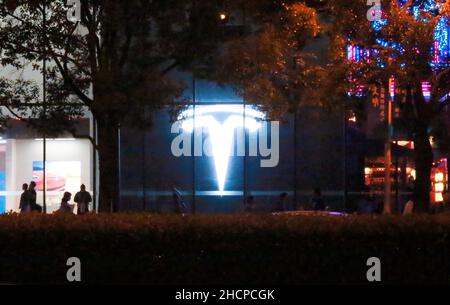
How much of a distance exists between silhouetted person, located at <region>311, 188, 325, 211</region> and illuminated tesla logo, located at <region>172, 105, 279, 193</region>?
180 cm

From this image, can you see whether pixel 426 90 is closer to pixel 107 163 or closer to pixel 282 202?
pixel 107 163

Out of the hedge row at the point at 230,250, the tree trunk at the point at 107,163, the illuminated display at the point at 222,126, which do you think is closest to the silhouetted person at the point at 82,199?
the illuminated display at the point at 222,126

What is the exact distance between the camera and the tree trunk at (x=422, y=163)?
12383 mm

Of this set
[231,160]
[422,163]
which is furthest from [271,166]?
[422,163]

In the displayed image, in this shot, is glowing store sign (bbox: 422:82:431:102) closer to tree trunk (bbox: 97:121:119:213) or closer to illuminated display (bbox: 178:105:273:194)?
tree trunk (bbox: 97:121:119:213)

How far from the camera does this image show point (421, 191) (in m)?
12.5

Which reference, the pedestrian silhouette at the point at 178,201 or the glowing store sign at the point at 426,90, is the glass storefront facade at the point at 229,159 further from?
the glowing store sign at the point at 426,90

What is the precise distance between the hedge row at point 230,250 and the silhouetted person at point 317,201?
32.1ft

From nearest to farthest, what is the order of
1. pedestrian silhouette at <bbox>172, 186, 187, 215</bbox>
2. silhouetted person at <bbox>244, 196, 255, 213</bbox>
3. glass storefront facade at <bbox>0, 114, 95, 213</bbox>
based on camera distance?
silhouetted person at <bbox>244, 196, 255, 213</bbox>
pedestrian silhouette at <bbox>172, 186, 187, 215</bbox>
glass storefront facade at <bbox>0, 114, 95, 213</bbox>

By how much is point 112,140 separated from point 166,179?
27.8 feet

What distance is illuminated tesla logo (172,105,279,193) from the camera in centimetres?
2148

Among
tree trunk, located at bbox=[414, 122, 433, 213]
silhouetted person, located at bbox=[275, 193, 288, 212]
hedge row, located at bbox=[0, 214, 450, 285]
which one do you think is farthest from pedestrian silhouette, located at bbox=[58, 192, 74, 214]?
tree trunk, located at bbox=[414, 122, 433, 213]

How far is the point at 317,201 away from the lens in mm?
20141
